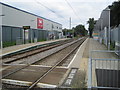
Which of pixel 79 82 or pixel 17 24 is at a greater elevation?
pixel 17 24

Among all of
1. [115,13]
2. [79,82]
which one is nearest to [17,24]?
[115,13]

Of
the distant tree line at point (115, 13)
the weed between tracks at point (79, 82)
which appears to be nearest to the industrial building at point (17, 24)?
the distant tree line at point (115, 13)

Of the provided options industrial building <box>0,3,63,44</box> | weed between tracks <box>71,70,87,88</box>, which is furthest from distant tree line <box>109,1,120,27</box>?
weed between tracks <box>71,70,87,88</box>

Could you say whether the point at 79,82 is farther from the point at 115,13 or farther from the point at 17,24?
the point at 115,13

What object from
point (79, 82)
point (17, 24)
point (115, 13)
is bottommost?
point (79, 82)

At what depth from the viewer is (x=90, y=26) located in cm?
11312

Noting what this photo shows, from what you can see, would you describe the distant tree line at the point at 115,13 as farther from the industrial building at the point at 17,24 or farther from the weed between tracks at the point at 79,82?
the weed between tracks at the point at 79,82

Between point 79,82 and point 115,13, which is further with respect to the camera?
point 115,13

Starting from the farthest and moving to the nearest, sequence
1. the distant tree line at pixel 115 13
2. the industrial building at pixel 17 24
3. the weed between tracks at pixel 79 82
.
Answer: the distant tree line at pixel 115 13, the industrial building at pixel 17 24, the weed between tracks at pixel 79 82

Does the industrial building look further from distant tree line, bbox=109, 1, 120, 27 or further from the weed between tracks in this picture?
the weed between tracks

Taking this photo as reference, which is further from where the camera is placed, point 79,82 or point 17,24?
point 17,24

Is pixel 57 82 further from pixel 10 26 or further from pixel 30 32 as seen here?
pixel 30 32

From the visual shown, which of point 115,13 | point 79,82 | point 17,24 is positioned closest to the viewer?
→ point 79,82

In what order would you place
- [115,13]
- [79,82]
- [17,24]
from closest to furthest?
[79,82] → [17,24] → [115,13]
